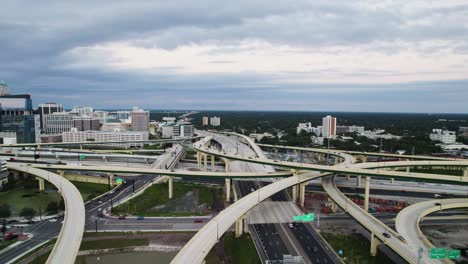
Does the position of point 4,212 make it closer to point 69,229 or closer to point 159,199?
point 69,229

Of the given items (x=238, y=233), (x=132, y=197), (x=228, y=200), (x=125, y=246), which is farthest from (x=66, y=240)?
(x=228, y=200)

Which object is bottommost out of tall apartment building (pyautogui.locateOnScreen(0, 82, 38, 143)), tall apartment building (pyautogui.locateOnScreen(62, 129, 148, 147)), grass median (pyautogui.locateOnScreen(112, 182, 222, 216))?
grass median (pyautogui.locateOnScreen(112, 182, 222, 216))

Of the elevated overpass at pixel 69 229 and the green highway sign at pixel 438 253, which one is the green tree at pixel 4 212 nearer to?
the elevated overpass at pixel 69 229

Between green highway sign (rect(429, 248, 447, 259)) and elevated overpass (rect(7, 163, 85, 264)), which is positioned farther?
green highway sign (rect(429, 248, 447, 259))

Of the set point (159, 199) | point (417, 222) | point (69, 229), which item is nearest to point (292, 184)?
point (417, 222)

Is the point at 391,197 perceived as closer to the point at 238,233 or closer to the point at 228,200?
the point at 228,200

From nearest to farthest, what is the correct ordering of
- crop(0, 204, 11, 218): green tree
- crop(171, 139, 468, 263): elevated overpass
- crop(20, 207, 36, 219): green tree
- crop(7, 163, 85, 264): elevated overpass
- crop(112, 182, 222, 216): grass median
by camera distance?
crop(7, 163, 85, 264): elevated overpass, crop(171, 139, 468, 263): elevated overpass, crop(0, 204, 11, 218): green tree, crop(20, 207, 36, 219): green tree, crop(112, 182, 222, 216): grass median

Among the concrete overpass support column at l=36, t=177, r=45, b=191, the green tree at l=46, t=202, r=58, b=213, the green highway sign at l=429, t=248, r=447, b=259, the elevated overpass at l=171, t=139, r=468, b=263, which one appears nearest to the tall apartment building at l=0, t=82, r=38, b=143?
the concrete overpass support column at l=36, t=177, r=45, b=191

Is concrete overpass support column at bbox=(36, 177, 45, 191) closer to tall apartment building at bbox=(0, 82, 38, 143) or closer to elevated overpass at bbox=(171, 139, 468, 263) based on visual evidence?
elevated overpass at bbox=(171, 139, 468, 263)
